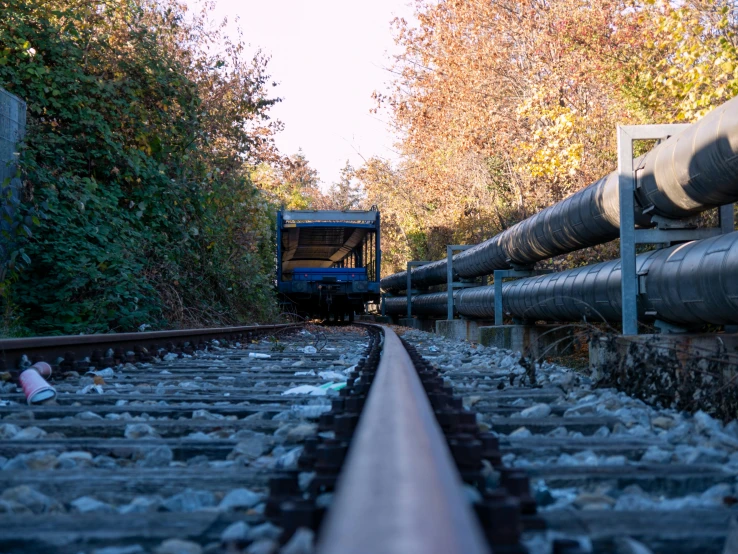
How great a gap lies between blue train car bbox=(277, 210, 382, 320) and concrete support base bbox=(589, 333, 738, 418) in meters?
15.4

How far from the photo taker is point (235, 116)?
1655 cm

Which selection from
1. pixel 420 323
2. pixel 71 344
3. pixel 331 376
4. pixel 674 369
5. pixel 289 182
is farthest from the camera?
pixel 289 182

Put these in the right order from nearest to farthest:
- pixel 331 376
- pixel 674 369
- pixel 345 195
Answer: pixel 674 369
pixel 331 376
pixel 345 195

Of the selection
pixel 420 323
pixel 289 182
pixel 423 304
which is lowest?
pixel 420 323

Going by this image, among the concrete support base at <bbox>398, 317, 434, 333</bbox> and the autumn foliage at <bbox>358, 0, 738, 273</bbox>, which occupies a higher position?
the autumn foliage at <bbox>358, 0, 738, 273</bbox>

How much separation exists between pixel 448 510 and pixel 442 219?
24.7 metres

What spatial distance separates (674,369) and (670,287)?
971 millimetres

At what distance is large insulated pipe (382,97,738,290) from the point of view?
4273mm

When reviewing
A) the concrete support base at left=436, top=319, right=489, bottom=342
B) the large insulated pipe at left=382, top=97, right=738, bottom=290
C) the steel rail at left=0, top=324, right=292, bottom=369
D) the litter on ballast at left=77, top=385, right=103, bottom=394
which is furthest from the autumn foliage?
the litter on ballast at left=77, top=385, right=103, bottom=394

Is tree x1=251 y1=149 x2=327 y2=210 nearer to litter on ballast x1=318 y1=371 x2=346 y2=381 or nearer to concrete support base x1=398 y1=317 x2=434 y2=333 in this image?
concrete support base x1=398 y1=317 x2=434 y2=333

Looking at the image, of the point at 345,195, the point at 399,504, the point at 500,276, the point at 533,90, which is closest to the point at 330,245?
the point at 533,90

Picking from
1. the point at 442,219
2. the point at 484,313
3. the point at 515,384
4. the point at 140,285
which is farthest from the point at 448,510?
the point at 442,219

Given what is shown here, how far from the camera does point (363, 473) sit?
129 centimetres

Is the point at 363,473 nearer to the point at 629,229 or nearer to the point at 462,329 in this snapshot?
the point at 629,229
